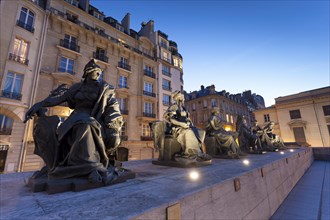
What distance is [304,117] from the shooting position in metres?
25.1

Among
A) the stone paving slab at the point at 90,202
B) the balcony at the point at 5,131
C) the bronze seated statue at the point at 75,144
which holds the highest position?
the balcony at the point at 5,131

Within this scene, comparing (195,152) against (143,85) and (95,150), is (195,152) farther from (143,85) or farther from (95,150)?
(143,85)

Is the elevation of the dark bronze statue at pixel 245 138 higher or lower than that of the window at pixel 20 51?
lower

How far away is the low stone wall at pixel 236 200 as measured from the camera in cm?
163

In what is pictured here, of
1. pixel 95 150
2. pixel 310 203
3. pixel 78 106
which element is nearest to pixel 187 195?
pixel 95 150

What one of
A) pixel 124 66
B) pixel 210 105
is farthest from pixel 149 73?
pixel 210 105

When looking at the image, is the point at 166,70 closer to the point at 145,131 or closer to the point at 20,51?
the point at 145,131

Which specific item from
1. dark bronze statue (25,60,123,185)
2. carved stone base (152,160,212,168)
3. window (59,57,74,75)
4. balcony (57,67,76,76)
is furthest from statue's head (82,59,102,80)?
window (59,57,74,75)

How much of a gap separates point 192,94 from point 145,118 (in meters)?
19.8

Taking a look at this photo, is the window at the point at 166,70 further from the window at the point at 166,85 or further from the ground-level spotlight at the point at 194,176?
the ground-level spotlight at the point at 194,176

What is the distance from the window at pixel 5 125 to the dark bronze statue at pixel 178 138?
11833mm

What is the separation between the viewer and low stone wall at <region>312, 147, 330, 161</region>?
14729 mm

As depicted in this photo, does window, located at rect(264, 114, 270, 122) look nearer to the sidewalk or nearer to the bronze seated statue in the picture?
the sidewalk

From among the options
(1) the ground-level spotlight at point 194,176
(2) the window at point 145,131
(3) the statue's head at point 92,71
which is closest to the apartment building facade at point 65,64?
(2) the window at point 145,131
